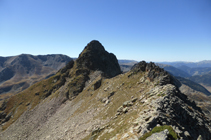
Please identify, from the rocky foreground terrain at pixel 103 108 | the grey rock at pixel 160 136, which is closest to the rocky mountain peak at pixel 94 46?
the rocky foreground terrain at pixel 103 108

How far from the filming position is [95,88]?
217ft

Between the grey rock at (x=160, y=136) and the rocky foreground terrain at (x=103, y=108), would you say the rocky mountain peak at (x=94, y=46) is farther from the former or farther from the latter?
the grey rock at (x=160, y=136)

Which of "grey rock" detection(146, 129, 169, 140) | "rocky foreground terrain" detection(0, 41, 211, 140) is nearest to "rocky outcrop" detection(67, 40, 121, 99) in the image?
"rocky foreground terrain" detection(0, 41, 211, 140)

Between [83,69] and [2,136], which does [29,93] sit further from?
[83,69]

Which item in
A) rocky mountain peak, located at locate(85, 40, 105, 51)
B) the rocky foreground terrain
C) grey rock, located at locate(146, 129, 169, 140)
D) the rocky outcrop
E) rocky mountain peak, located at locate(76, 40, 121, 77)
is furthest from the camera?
rocky mountain peak, located at locate(85, 40, 105, 51)

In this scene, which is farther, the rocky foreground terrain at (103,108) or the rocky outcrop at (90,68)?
the rocky outcrop at (90,68)

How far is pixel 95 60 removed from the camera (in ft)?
366

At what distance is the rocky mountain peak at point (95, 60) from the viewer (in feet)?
344

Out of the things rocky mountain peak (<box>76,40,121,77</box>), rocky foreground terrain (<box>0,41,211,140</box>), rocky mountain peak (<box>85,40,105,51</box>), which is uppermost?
rocky mountain peak (<box>85,40,105,51</box>)

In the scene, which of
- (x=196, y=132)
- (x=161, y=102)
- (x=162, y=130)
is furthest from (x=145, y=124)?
(x=196, y=132)

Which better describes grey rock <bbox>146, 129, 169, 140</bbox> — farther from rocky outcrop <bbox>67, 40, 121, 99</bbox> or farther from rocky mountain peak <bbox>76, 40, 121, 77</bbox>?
rocky mountain peak <bbox>76, 40, 121, 77</bbox>

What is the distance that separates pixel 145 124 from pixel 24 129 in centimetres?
7018

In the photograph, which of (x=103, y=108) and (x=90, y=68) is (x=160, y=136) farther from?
(x=90, y=68)

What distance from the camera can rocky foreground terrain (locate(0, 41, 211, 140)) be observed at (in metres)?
19.9
